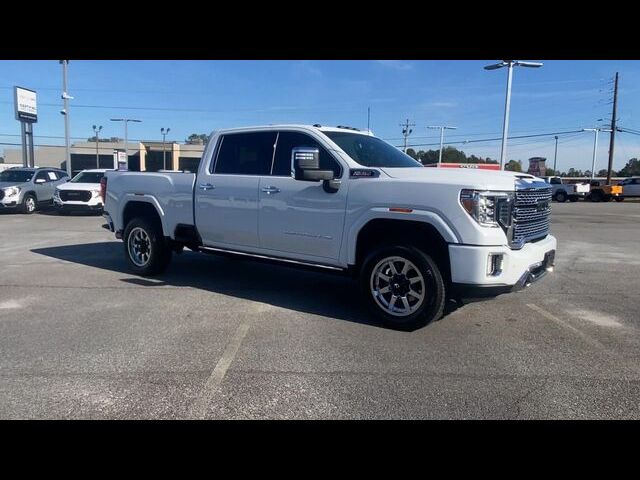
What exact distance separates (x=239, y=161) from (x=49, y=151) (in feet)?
301

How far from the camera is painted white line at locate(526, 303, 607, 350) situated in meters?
4.83

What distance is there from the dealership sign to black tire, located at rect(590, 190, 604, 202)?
43191mm

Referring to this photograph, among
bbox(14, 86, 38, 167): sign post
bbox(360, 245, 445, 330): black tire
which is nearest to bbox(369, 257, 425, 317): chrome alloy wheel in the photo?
bbox(360, 245, 445, 330): black tire

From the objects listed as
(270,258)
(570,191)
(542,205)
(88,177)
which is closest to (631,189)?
(570,191)

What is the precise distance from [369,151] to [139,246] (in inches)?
155

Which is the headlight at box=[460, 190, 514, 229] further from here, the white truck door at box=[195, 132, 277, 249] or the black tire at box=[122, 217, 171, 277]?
the black tire at box=[122, 217, 171, 277]

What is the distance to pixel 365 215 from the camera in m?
5.23

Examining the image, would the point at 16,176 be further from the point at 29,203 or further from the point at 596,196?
the point at 596,196

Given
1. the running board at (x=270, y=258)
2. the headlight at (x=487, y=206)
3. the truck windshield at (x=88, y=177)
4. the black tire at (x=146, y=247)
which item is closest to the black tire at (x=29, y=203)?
the truck windshield at (x=88, y=177)

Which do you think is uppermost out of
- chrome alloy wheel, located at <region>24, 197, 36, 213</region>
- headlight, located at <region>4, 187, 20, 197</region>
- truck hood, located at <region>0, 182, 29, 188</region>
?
truck hood, located at <region>0, 182, 29, 188</region>

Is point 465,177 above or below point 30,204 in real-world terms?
above

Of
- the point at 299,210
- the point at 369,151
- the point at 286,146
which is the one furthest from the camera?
the point at 286,146

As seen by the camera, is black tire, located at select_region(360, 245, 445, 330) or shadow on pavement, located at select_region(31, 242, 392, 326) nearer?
black tire, located at select_region(360, 245, 445, 330)
